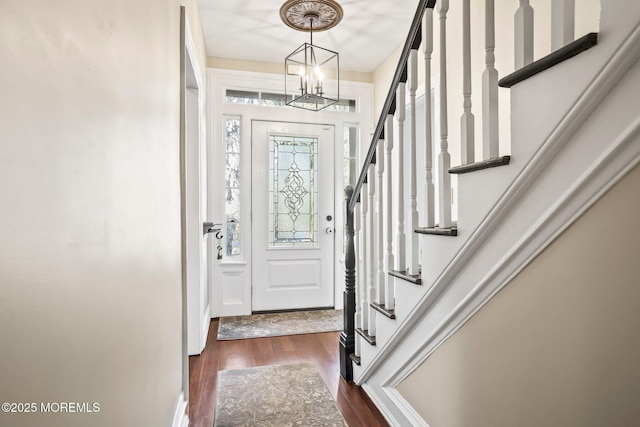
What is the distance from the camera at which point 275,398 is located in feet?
6.87

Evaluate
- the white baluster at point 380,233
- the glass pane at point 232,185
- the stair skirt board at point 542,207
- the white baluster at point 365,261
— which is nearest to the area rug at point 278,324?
the glass pane at point 232,185

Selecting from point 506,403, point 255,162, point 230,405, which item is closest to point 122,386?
point 506,403

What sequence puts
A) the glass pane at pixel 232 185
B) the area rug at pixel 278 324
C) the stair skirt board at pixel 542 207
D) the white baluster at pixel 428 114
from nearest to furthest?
the stair skirt board at pixel 542 207 → the white baluster at pixel 428 114 → the area rug at pixel 278 324 → the glass pane at pixel 232 185

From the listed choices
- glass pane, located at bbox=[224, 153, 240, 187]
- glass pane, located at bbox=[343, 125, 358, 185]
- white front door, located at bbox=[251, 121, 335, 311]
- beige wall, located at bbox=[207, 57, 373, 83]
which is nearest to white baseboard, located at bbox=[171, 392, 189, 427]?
white front door, located at bbox=[251, 121, 335, 311]

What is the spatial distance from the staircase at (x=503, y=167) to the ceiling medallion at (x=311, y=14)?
130 centimetres

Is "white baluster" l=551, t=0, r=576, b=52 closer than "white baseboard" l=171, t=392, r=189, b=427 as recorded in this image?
Yes

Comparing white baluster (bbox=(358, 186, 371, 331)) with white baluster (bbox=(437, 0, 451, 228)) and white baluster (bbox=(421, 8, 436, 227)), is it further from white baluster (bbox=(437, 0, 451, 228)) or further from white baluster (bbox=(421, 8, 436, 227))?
white baluster (bbox=(437, 0, 451, 228))

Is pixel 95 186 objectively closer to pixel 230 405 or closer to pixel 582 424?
pixel 582 424

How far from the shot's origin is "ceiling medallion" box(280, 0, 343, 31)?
2584 millimetres

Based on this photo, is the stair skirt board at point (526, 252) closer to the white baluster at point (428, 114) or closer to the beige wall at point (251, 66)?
the white baluster at point (428, 114)

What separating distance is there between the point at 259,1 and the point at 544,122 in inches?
96.7

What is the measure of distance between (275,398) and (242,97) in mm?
2882

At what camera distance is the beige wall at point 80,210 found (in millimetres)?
520

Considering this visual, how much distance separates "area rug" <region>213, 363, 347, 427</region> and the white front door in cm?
139
